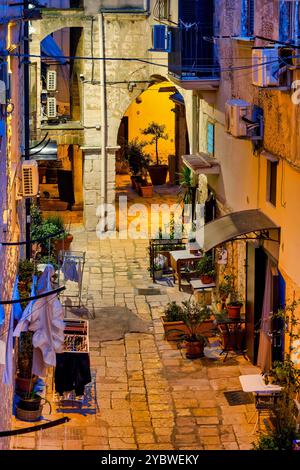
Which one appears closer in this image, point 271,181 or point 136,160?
point 271,181

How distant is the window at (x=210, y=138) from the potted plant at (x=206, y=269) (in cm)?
239

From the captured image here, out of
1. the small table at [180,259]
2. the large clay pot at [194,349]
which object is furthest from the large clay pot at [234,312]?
the small table at [180,259]

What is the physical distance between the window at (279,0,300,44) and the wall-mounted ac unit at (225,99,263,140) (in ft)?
8.70

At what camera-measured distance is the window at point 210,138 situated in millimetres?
22672

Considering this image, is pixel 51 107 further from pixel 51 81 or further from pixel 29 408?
pixel 29 408

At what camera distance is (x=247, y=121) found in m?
17.5

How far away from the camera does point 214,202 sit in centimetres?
2234

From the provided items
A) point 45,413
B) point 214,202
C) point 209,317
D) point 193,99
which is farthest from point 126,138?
point 45,413

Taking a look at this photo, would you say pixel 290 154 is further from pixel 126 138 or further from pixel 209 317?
pixel 126 138

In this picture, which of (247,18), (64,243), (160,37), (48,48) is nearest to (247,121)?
(247,18)

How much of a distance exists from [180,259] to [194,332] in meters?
4.04

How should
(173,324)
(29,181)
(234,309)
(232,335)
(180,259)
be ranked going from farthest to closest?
(180,259), (173,324), (234,309), (232,335), (29,181)

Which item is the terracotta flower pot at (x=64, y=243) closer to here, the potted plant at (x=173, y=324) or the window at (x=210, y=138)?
the window at (x=210, y=138)

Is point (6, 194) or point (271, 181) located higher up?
point (6, 194)
